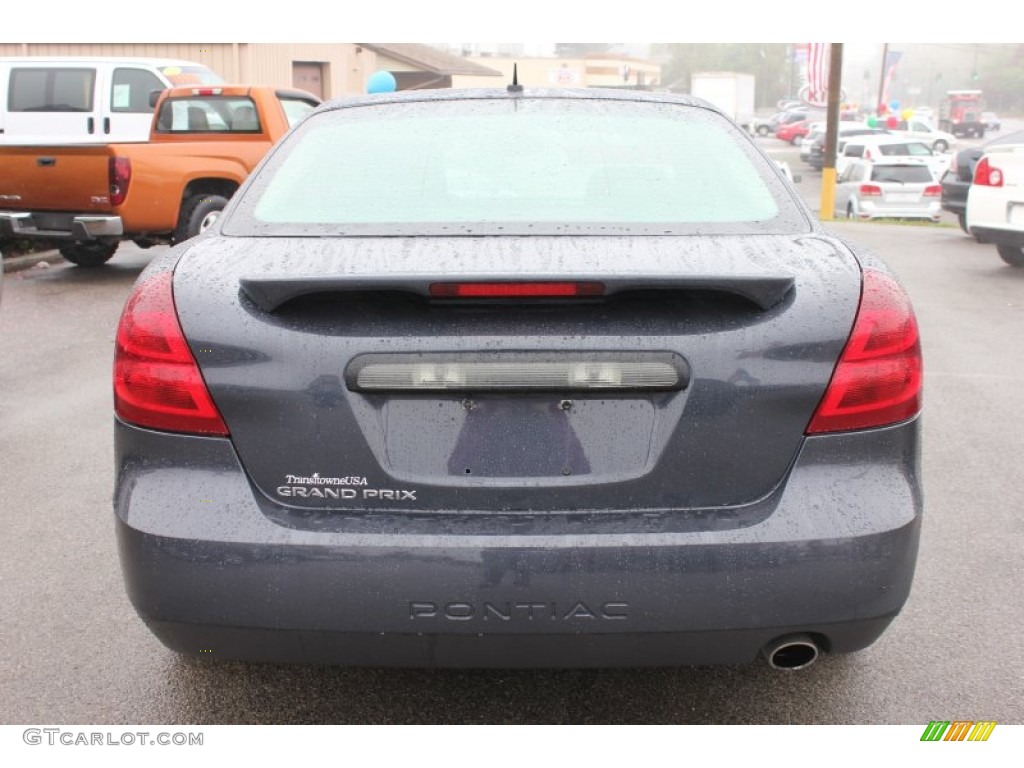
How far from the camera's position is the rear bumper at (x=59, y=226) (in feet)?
33.9

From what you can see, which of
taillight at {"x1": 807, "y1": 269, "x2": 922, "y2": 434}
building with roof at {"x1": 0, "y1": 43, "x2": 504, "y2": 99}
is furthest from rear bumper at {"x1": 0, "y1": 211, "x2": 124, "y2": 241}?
building with roof at {"x1": 0, "y1": 43, "x2": 504, "y2": 99}

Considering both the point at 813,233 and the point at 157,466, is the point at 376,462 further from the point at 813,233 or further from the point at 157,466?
the point at 813,233

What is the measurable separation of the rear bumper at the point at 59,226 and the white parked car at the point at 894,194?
1563cm

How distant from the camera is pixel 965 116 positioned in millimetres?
81250

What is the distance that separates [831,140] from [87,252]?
14.2 metres

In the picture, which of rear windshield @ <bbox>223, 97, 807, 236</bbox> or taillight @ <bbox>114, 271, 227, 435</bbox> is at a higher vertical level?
rear windshield @ <bbox>223, 97, 807, 236</bbox>

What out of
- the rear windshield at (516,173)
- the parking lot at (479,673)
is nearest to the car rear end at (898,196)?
the parking lot at (479,673)

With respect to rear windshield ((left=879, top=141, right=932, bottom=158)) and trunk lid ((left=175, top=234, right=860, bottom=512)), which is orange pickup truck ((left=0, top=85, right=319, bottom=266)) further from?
rear windshield ((left=879, top=141, right=932, bottom=158))

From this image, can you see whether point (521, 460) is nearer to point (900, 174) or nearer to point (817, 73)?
point (900, 174)

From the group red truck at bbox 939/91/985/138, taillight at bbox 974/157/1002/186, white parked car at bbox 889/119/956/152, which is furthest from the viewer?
red truck at bbox 939/91/985/138

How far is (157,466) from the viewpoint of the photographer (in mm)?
2461

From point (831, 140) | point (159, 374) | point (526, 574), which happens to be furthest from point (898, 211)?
point (159, 374)

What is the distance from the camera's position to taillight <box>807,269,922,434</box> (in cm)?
240
